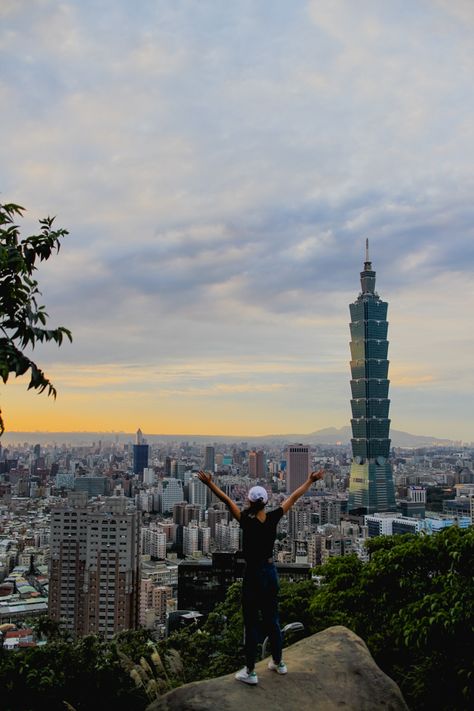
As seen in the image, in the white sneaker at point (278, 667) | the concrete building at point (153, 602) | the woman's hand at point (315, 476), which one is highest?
the woman's hand at point (315, 476)

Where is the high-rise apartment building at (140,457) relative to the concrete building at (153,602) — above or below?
above

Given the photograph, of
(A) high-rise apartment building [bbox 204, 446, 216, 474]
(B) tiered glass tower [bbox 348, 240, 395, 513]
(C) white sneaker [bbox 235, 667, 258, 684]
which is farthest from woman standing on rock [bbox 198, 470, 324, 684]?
(A) high-rise apartment building [bbox 204, 446, 216, 474]

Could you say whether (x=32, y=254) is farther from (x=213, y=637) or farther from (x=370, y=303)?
(x=370, y=303)

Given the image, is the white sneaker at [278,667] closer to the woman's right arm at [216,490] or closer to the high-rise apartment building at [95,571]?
the woman's right arm at [216,490]

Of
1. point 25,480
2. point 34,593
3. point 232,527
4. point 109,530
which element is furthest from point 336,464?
point 109,530

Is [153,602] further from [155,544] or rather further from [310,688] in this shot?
[310,688]

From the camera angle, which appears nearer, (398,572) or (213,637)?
(398,572)

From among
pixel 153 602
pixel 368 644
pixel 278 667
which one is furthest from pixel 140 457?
pixel 278 667

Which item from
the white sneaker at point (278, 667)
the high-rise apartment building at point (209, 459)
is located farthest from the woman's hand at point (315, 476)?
the high-rise apartment building at point (209, 459)
